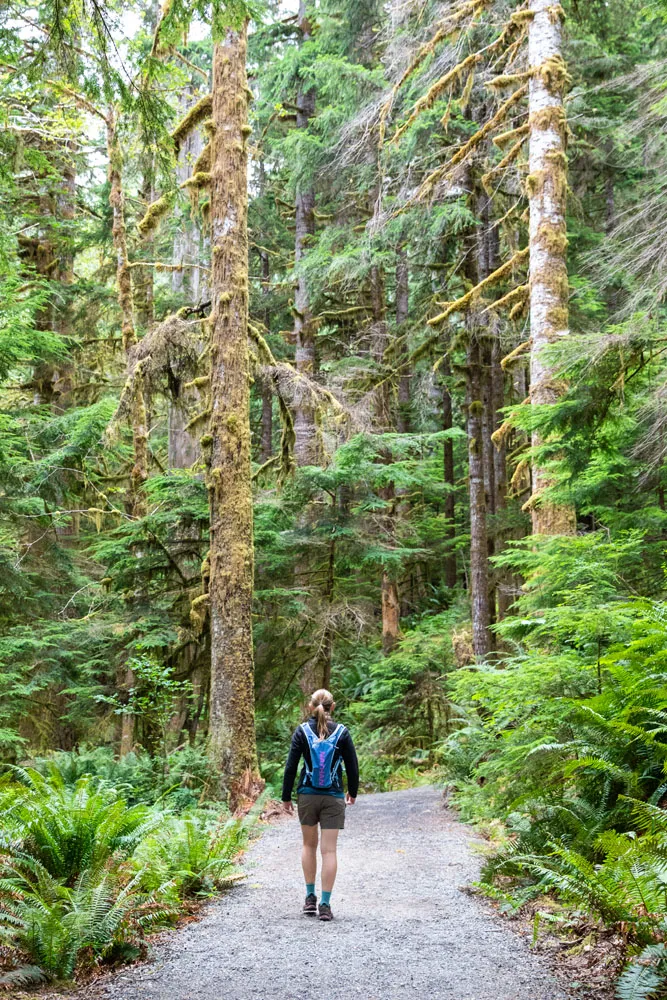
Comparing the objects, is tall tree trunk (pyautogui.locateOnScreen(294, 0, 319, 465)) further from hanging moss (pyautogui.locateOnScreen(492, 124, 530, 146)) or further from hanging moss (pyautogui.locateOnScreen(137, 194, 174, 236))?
hanging moss (pyautogui.locateOnScreen(492, 124, 530, 146))

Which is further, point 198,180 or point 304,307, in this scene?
point 304,307

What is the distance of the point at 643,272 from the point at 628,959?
13.4m

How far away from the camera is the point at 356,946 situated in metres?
4.98

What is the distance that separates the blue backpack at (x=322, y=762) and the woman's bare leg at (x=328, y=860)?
0.33 m

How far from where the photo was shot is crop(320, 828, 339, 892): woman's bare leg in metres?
5.80

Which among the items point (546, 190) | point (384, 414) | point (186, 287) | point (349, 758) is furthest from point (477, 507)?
point (349, 758)

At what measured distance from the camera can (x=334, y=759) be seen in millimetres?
6121

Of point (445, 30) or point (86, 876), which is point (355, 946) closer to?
point (86, 876)

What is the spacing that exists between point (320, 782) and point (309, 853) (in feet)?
1.68

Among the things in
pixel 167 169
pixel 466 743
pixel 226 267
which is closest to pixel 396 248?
pixel 226 267

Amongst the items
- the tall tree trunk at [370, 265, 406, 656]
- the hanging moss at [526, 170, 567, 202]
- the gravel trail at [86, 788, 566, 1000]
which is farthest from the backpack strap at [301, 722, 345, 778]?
the tall tree trunk at [370, 265, 406, 656]

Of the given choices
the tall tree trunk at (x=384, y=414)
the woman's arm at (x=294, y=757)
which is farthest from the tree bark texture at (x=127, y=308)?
the woman's arm at (x=294, y=757)

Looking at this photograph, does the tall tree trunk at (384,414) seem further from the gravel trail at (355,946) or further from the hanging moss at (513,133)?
the gravel trail at (355,946)

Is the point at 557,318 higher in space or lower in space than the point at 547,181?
lower
